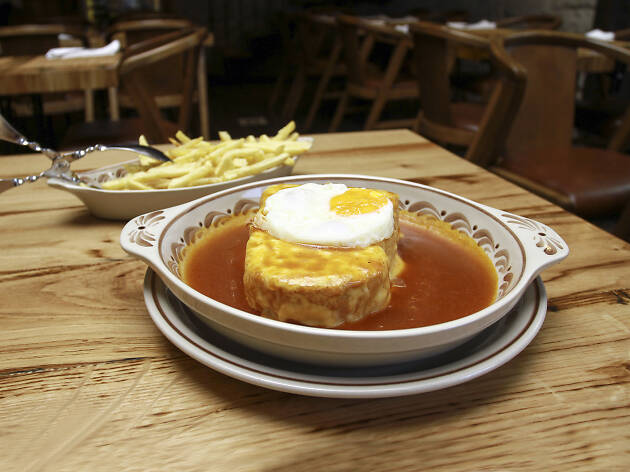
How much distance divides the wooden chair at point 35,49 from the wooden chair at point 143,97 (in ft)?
4.60

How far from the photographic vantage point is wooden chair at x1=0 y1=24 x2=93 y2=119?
A: 12.9 ft

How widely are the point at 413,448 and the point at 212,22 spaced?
1102 centimetres

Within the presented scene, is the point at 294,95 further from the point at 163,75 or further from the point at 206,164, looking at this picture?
the point at 206,164

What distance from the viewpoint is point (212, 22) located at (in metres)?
10.3

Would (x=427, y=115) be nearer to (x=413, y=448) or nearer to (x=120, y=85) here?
(x=120, y=85)

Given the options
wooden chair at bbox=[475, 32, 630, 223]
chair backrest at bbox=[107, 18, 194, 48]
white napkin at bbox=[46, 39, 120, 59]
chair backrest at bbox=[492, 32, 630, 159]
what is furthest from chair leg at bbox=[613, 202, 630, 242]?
chair backrest at bbox=[107, 18, 194, 48]

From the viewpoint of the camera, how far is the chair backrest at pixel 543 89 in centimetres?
252

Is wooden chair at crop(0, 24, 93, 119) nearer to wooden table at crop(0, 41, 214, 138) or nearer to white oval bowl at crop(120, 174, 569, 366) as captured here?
wooden table at crop(0, 41, 214, 138)

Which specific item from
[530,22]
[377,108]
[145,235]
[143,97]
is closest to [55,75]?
[143,97]

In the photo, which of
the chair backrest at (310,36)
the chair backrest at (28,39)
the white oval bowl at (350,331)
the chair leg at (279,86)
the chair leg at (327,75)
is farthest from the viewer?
the chair leg at (279,86)

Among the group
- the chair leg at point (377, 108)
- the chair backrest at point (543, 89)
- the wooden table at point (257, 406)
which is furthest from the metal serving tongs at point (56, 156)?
the chair leg at point (377, 108)

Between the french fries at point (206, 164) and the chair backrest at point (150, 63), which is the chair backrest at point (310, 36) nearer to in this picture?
the chair backrest at point (150, 63)

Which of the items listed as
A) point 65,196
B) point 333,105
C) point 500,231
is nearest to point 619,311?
point 500,231

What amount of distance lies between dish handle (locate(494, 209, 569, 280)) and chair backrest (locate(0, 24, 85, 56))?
4.51 metres
